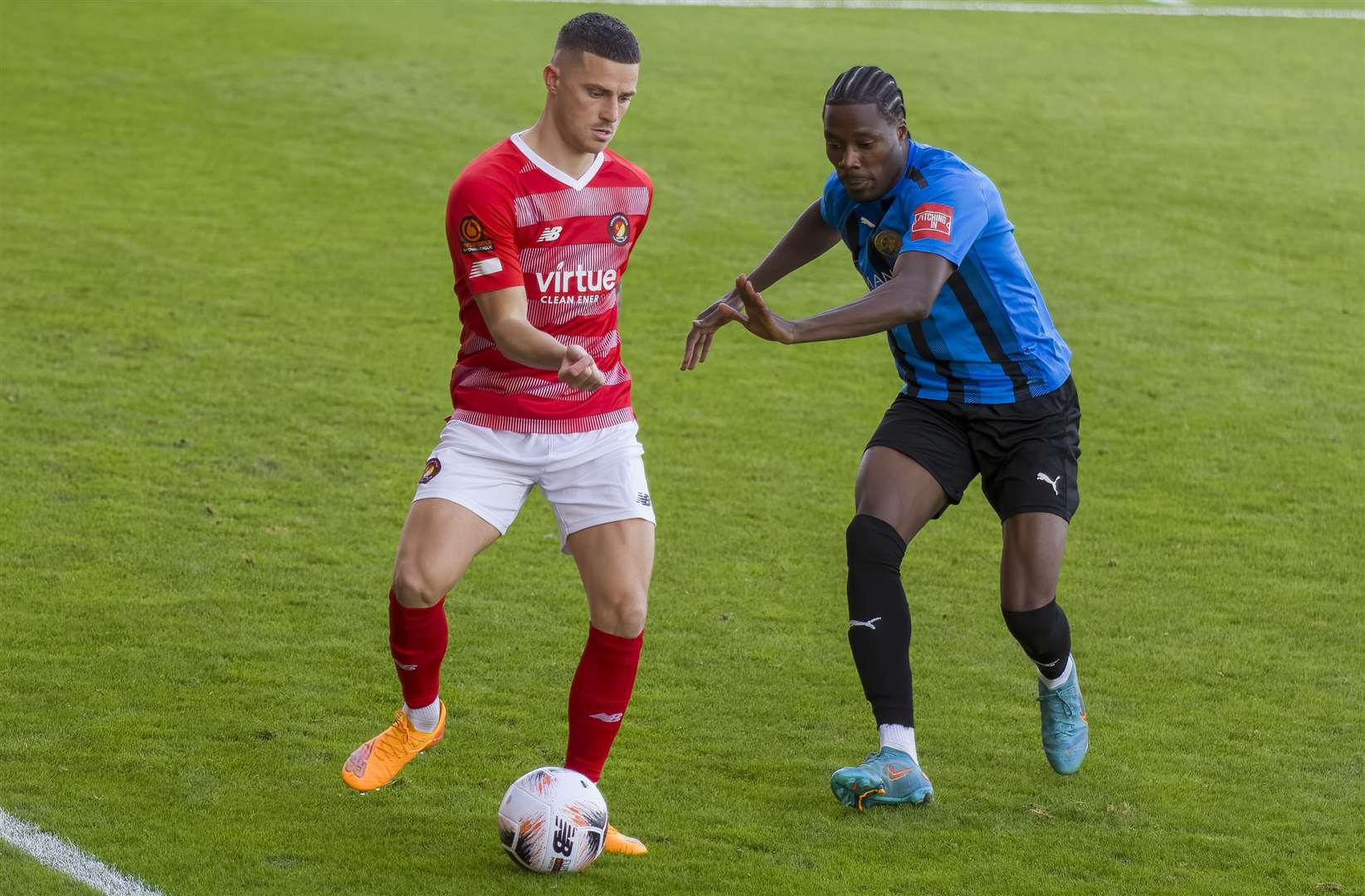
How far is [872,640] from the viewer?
510 centimetres

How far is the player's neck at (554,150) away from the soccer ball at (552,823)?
166 centimetres

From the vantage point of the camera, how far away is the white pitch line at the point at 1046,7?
21.6 metres

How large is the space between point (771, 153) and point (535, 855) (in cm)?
1165

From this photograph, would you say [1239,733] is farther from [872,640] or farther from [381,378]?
[381,378]

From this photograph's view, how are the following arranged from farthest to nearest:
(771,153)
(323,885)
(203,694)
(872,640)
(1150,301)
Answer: (771,153) < (1150,301) < (203,694) < (872,640) < (323,885)

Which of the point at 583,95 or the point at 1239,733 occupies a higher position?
the point at 583,95

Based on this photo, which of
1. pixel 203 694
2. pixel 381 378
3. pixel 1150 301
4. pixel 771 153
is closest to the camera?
pixel 203 694

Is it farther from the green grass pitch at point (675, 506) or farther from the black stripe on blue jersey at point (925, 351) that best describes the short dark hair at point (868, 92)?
the green grass pitch at point (675, 506)

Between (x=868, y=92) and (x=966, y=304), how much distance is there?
0.74 meters

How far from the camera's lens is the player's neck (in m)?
4.68

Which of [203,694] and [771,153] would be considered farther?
[771,153]

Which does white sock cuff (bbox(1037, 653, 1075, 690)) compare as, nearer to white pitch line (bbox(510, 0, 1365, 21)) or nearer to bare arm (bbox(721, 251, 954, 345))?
bare arm (bbox(721, 251, 954, 345))

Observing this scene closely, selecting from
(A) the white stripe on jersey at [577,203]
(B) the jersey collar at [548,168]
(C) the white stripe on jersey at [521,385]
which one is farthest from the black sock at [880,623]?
(B) the jersey collar at [548,168]

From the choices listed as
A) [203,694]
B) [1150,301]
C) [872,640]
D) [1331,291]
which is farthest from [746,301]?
[1331,291]
